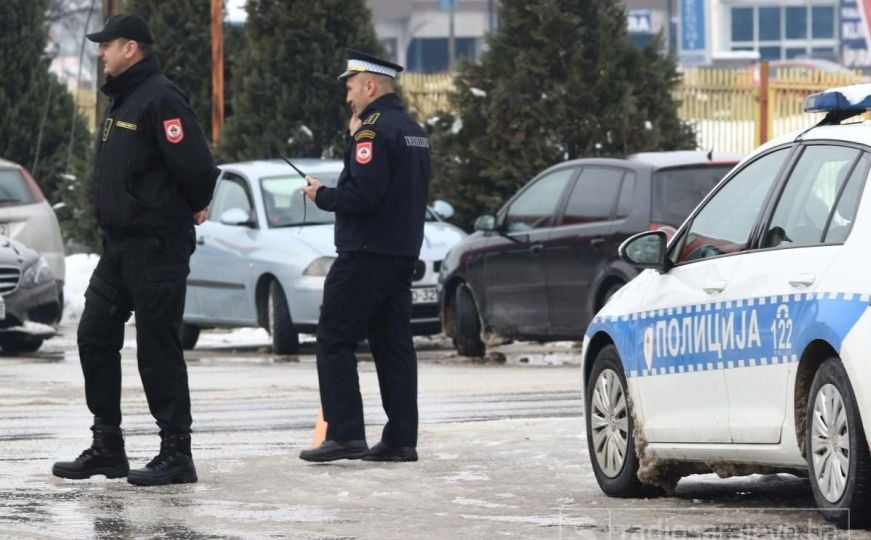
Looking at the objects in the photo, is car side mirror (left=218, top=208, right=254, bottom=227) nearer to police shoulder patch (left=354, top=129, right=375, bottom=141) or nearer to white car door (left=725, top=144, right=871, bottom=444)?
police shoulder patch (left=354, top=129, right=375, bottom=141)

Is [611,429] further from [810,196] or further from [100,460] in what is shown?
[100,460]

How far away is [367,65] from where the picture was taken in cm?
980

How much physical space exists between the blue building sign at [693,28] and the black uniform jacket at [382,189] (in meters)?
78.8

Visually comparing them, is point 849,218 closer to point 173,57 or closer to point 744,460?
point 744,460

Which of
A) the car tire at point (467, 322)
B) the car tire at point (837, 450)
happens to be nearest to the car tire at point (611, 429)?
the car tire at point (837, 450)

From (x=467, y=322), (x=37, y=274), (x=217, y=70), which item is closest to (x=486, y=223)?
(x=467, y=322)

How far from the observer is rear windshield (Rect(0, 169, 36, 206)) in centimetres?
1953

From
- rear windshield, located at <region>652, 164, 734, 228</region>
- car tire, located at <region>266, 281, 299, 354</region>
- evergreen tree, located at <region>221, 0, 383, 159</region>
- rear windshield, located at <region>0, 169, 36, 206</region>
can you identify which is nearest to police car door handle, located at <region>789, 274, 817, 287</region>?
rear windshield, located at <region>652, 164, 734, 228</region>

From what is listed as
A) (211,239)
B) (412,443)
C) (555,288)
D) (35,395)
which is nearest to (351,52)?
(412,443)

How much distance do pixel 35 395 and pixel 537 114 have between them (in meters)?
8.58

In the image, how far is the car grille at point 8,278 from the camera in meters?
17.2

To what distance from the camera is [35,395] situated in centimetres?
1348

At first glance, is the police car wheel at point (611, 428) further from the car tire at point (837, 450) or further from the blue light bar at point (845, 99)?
the blue light bar at point (845, 99)

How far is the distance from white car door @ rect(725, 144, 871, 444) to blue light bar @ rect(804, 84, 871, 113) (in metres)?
0.17
